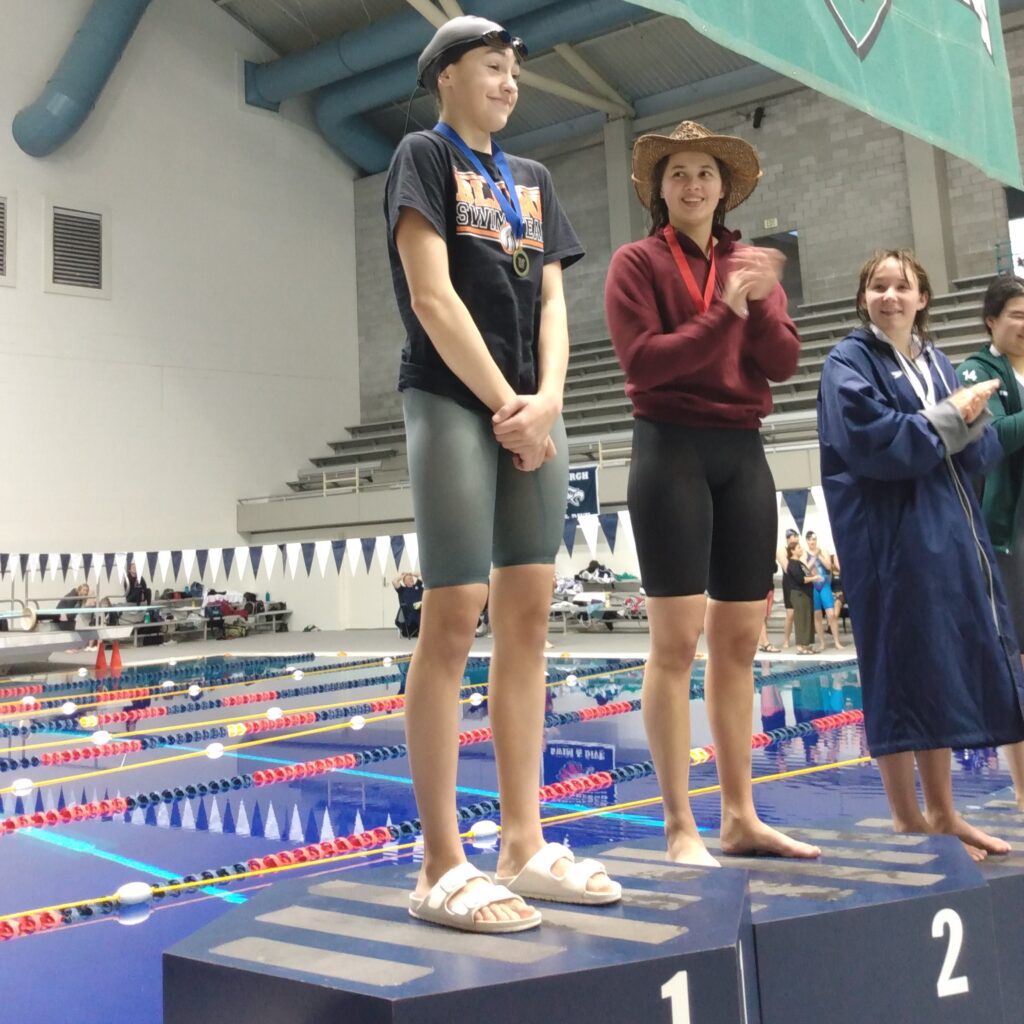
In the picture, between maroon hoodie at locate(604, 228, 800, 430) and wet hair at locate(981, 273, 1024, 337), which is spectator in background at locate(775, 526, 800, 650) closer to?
wet hair at locate(981, 273, 1024, 337)

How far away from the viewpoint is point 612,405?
17625 mm

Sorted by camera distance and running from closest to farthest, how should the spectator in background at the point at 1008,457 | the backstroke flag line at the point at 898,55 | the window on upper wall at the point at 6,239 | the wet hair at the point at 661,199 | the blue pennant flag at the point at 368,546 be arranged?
1. the backstroke flag line at the point at 898,55
2. the wet hair at the point at 661,199
3. the spectator in background at the point at 1008,457
4. the blue pennant flag at the point at 368,546
5. the window on upper wall at the point at 6,239

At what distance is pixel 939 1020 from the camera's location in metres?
1.61

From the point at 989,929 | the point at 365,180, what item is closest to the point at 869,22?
the point at 989,929

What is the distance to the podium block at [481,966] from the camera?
4.10 feet

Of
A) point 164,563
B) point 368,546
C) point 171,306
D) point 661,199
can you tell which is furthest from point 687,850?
point 171,306

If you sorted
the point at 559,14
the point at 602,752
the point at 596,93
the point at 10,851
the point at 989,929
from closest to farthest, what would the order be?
the point at 989,929 → the point at 10,851 → the point at 602,752 → the point at 559,14 → the point at 596,93

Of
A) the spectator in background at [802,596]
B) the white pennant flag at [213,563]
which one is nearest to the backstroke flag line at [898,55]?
the spectator in background at [802,596]

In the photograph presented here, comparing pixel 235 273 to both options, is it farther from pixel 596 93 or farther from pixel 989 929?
pixel 989 929

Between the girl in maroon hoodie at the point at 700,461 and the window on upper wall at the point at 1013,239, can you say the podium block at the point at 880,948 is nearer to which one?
the girl in maroon hoodie at the point at 700,461

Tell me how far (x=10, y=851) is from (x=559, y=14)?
15.2 m

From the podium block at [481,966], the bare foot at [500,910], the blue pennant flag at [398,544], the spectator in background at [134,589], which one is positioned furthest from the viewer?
the spectator in background at [134,589]

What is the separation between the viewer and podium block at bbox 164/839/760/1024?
125 cm

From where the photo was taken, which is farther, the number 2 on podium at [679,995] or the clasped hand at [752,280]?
the clasped hand at [752,280]
